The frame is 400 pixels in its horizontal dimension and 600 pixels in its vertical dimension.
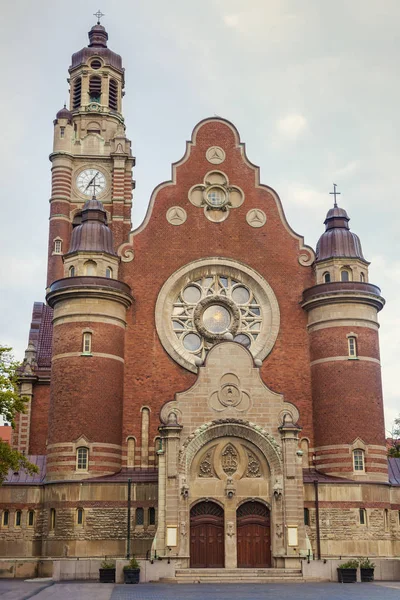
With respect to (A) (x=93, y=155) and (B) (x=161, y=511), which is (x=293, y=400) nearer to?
(B) (x=161, y=511)

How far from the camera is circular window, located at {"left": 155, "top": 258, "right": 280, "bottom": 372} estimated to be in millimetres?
49031

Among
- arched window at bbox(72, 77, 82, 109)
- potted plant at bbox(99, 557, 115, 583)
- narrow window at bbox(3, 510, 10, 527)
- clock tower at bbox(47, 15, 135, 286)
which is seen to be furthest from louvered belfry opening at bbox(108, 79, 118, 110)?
potted plant at bbox(99, 557, 115, 583)

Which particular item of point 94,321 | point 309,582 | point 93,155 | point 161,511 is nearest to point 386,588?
point 309,582

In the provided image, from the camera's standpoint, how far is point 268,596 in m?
29.6

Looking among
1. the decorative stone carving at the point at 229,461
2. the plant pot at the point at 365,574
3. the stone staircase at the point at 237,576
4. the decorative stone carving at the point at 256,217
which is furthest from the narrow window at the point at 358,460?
the decorative stone carving at the point at 256,217

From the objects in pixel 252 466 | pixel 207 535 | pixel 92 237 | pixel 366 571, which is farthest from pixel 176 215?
pixel 366 571

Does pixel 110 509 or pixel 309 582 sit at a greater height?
pixel 110 509

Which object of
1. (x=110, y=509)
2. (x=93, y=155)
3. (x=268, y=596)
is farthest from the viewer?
(x=93, y=155)

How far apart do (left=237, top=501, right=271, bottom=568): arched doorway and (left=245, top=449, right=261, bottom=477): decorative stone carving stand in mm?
1399

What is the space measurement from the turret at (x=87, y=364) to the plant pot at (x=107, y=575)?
287 inches

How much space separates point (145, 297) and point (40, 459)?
11297 millimetres

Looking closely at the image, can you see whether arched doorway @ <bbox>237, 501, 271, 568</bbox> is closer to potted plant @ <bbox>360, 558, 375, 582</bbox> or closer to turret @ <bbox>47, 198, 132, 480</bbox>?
potted plant @ <bbox>360, 558, 375, 582</bbox>

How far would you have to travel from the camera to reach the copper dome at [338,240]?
49.9 m

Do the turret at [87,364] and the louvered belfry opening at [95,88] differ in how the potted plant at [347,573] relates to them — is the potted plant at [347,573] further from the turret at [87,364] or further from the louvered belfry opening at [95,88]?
the louvered belfry opening at [95,88]
